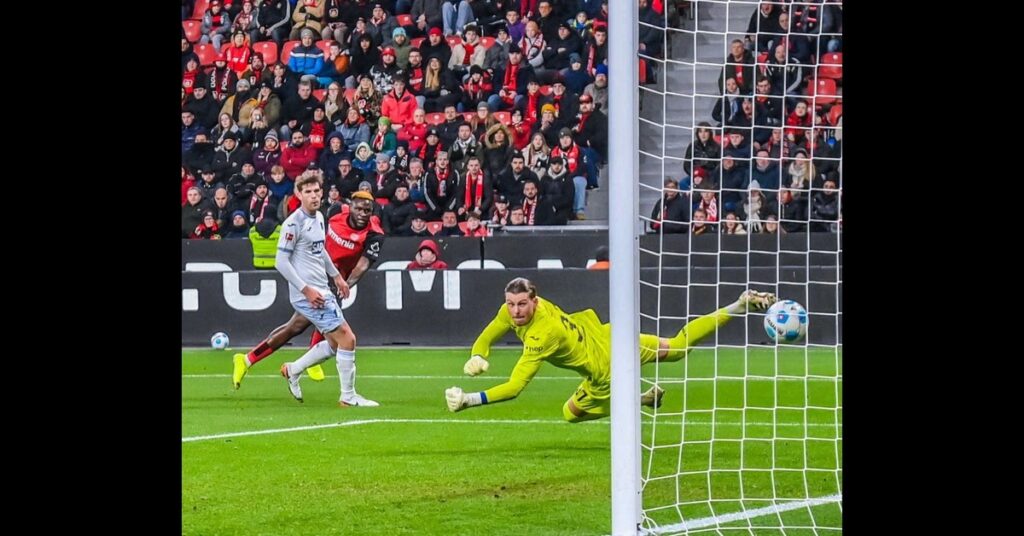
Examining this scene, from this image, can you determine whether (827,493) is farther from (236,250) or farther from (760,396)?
(236,250)

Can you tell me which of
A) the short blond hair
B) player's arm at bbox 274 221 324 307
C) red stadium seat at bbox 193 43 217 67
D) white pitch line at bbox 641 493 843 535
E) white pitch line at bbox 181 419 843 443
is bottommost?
white pitch line at bbox 641 493 843 535

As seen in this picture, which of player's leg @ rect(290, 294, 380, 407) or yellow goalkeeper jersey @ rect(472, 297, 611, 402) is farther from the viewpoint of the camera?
player's leg @ rect(290, 294, 380, 407)

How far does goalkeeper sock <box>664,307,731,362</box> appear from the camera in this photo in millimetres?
7070

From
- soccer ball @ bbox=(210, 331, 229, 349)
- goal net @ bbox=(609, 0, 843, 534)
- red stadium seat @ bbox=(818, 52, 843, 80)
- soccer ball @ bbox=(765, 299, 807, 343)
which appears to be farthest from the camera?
soccer ball @ bbox=(210, 331, 229, 349)

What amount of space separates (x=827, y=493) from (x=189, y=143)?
12257 millimetres

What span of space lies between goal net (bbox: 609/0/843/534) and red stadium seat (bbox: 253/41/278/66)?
534 centimetres

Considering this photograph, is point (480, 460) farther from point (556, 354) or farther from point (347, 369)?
point (347, 369)

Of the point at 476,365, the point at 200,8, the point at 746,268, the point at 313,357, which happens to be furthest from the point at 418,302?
the point at 200,8

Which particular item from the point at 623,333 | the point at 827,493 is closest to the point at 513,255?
the point at 827,493

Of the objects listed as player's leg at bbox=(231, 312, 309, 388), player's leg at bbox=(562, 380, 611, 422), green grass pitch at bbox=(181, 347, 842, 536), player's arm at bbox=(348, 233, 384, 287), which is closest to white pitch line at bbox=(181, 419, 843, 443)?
green grass pitch at bbox=(181, 347, 842, 536)

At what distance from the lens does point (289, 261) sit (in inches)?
365

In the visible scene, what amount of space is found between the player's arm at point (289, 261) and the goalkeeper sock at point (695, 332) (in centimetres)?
294

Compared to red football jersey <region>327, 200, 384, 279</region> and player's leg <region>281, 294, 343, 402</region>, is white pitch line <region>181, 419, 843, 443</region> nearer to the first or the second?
player's leg <region>281, 294, 343, 402</region>

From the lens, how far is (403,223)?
14398 millimetres
